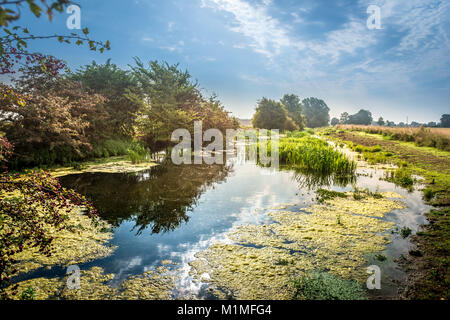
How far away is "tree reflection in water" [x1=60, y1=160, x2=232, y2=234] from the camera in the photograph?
5.10 meters

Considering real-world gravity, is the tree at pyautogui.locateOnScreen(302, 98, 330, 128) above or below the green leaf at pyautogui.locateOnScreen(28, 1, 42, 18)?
above

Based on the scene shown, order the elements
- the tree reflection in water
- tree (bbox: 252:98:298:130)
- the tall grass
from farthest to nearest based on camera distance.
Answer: tree (bbox: 252:98:298:130) → the tall grass → the tree reflection in water

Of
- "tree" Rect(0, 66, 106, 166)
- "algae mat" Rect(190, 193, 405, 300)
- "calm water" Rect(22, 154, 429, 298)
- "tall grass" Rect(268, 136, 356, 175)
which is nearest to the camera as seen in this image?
"algae mat" Rect(190, 193, 405, 300)

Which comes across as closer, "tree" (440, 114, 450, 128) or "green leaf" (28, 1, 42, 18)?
"green leaf" (28, 1, 42, 18)

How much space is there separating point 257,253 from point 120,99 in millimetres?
15597

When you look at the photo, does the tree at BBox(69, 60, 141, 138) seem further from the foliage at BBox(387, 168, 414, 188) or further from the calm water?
the foliage at BBox(387, 168, 414, 188)

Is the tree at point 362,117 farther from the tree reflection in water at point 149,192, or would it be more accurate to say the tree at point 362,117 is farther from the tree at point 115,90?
the tree reflection in water at point 149,192

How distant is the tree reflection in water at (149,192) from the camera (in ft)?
16.7

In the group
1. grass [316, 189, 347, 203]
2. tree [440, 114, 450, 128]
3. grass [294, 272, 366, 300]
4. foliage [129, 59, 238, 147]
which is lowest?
grass [294, 272, 366, 300]

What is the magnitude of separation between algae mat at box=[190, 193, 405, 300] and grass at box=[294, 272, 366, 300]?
116 millimetres

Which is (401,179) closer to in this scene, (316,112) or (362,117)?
(316,112)

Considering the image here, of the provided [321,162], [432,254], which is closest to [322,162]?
[321,162]

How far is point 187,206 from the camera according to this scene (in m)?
5.89

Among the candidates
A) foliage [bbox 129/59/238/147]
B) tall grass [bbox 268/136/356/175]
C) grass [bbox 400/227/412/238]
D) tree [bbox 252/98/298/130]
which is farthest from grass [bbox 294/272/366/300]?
tree [bbox 252/98/298/130]
